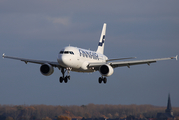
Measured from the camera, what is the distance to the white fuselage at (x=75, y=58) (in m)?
43.4

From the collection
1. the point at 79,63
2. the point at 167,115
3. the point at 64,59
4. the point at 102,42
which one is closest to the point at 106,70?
the point at 79,63

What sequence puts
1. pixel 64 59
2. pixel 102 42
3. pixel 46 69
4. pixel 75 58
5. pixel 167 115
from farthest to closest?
pixel 102 42, pixel 167 115, pixel 46 69, pixel 75 58, pixel 64 59

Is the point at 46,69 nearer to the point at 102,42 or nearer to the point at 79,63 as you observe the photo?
the point at 79,63

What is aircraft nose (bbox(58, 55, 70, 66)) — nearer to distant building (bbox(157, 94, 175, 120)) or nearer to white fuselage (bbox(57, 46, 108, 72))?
white fuselage (bbox(57, 46, 108, 72))

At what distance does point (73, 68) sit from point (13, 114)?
15.9 m

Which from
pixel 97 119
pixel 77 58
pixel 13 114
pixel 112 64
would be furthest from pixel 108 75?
pixel 13 114

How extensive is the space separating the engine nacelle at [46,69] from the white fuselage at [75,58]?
351 centimetres

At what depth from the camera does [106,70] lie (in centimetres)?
4897

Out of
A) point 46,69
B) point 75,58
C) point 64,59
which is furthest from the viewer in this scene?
point 46,69

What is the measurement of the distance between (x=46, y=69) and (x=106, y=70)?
28.0 ft

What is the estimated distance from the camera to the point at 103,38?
68062 mm

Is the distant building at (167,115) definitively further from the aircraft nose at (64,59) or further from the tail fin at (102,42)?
the aircraft nose at (64,59)

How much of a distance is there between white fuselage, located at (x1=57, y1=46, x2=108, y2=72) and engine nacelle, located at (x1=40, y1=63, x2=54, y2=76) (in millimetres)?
3513

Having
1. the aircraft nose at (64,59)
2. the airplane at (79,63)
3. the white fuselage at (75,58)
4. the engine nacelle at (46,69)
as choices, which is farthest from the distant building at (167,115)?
the aircraft nose at (64,59)
